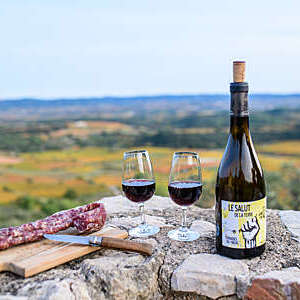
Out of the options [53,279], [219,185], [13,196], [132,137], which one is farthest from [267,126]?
[53,279]

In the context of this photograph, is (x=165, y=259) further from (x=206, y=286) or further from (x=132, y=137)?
(x=132, y=137)

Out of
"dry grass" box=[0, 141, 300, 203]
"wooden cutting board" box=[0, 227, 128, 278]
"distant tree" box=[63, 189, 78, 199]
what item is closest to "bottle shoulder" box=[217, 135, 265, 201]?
"wooden cutting board" box=[0, 227, 128, 278]

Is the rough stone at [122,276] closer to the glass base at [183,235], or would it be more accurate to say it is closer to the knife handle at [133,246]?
the knife handle at [133,246]

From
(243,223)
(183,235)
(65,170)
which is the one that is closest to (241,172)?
(243,223)

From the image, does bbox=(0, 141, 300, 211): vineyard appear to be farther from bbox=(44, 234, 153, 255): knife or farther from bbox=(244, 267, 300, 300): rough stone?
bbox=(244, 267, 300, 300): rough stone

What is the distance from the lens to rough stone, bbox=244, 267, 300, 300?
162cm

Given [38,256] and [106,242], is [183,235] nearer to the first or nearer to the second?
[106,242]

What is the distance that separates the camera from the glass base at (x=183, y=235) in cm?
202

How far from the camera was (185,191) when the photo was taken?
6.17ft

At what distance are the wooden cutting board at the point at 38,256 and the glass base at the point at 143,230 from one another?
0.98ft

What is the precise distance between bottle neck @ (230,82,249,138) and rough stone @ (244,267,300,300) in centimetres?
66

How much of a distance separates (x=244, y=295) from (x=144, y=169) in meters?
0.77

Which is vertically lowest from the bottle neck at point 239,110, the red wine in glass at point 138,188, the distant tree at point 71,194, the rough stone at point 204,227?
the distant tree at point 71,194

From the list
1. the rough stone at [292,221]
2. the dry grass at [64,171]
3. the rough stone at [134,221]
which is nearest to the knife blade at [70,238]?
the rough stone at [134,221]
